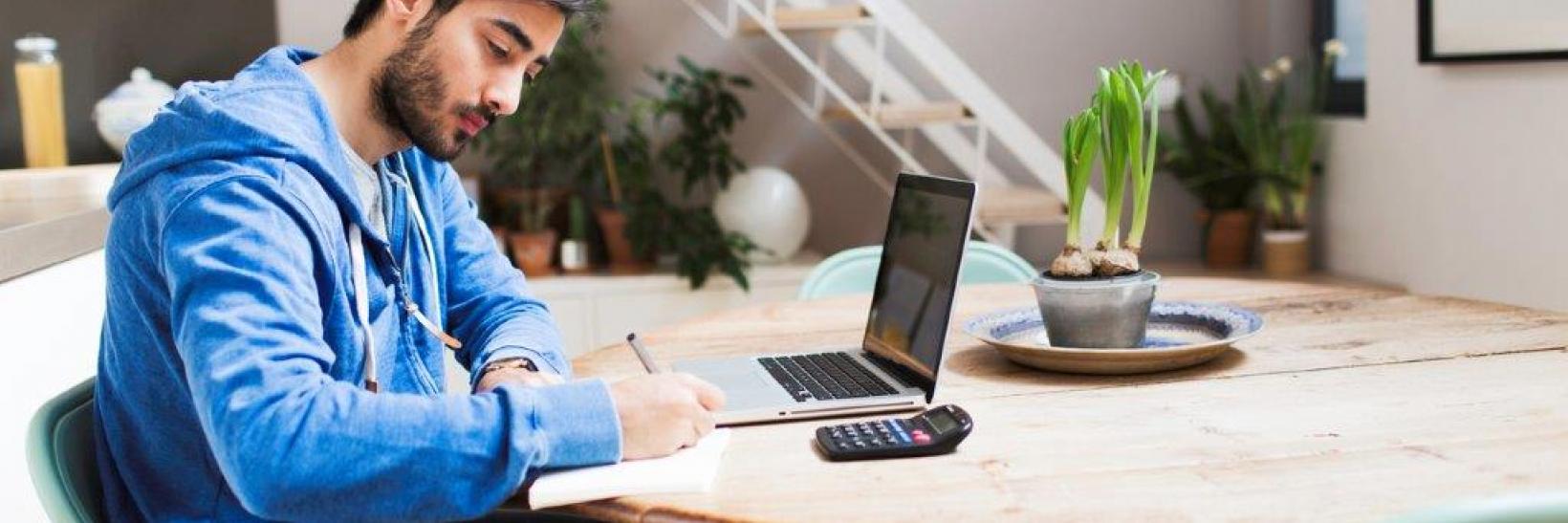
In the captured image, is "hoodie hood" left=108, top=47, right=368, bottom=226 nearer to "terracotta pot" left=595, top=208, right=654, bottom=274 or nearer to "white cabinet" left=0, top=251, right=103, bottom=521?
"white cabinet" left=0, top=251, right=103, bottom=521

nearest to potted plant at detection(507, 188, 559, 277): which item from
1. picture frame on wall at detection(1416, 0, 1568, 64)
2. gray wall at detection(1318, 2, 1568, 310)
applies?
gray wall at detection(1318, 2, 1568, 310)

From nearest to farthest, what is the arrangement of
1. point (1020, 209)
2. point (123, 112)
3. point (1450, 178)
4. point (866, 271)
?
point (866, 271)
point (123, 112)
point (1450, 178)
point (1020, 209)

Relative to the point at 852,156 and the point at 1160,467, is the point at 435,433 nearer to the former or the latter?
the point at 1160,467

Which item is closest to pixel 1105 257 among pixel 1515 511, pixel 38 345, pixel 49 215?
pixel 1515 511

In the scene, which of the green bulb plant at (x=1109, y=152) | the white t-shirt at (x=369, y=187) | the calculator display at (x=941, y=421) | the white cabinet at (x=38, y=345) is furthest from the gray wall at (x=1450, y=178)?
the white cabinet at (x=38, y=345)

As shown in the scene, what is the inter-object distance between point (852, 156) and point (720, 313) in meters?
2.63

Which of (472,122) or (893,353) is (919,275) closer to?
(893,353)

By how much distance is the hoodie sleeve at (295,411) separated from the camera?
118 cm

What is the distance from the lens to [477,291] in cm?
190

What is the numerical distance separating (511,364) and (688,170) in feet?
9.11

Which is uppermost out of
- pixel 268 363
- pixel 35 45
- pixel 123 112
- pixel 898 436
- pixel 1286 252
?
pixel 35 45

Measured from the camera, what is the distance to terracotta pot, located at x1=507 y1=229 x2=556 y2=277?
4461 millimetres

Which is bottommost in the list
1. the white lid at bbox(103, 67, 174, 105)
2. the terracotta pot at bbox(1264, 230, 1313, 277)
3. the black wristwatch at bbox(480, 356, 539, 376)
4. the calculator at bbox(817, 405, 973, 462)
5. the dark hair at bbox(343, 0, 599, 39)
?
the terracotta pot at bbox(1264, 230, 1313, 277)

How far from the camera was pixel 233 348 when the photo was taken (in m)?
1.19
